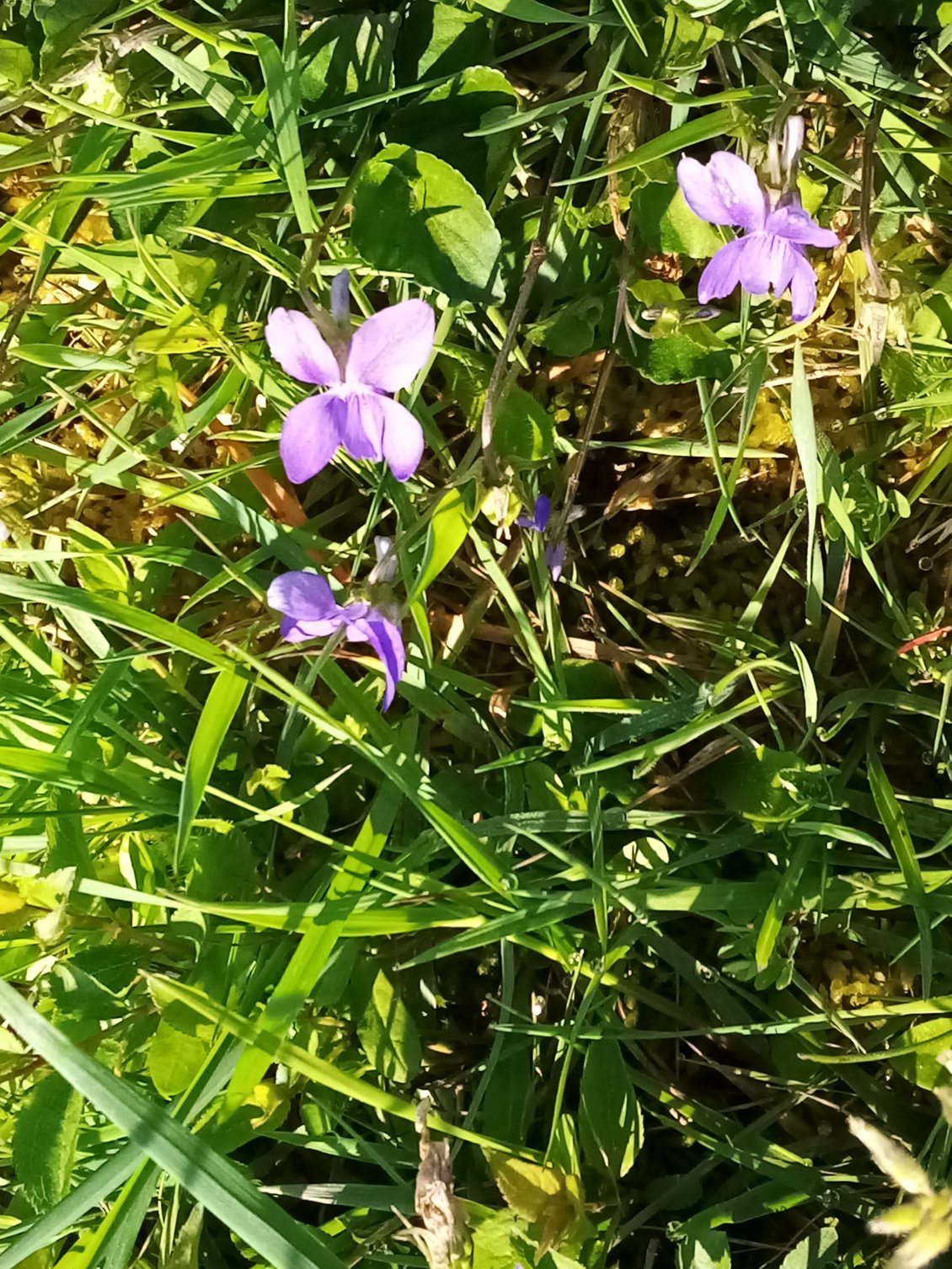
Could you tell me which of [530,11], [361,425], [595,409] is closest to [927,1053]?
[595,409]

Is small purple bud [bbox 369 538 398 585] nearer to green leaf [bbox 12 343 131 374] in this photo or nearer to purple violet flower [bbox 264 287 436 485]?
purple violet flower [bbox 264 287 436 485]

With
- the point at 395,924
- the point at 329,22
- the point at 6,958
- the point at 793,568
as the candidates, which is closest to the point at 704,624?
the point at 793,568

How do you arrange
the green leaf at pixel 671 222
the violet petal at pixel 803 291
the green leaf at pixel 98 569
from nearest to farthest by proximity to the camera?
the violet petal at pixel 803 291 < the green leaf at pixel 671 222 < the green leaf at pixel 98 569

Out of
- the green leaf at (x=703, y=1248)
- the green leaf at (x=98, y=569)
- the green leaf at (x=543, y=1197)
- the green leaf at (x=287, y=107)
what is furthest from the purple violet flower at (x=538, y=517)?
the green leaf at (x=703, y=1248)

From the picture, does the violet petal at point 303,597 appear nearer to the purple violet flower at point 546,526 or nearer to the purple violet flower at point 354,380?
the purple violet flower at point 354,380

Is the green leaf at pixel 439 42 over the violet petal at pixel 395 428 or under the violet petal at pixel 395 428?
over

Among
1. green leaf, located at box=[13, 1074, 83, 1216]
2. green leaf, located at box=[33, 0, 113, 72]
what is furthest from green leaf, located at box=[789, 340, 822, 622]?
green leaf, located at box=[13, 1074, 83, 1216]
